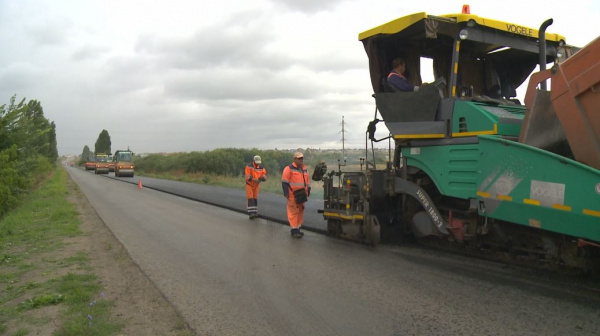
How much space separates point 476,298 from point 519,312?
475mm

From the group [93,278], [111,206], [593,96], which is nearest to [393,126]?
[593,96]

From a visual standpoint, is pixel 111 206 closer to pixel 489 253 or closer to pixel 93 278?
pixel 93 278

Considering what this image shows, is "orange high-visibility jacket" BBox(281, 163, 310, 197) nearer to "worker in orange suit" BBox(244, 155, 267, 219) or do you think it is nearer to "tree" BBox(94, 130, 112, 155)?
"worker in orange suit" BBox(244, 155, 267, 219)

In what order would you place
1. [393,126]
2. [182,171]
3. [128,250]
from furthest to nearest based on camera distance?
1. [182,171]
2. [128,250]
3. [393,126]

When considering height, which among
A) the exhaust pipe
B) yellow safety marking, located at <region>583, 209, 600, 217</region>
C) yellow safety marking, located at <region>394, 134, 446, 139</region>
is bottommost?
yellow safety marking, located at <region>583, 209, 600, 217</region>

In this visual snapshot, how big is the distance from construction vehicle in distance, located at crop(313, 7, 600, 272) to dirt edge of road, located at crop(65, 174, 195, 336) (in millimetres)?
3470

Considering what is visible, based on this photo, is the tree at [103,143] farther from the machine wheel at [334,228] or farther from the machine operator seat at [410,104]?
the machine operator seat at [410,104]

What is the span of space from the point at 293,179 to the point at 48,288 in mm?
4462

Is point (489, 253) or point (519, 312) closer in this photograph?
point (519, 312)

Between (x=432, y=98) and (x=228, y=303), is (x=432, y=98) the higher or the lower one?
the higher one

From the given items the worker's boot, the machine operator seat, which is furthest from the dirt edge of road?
the machine operator seat

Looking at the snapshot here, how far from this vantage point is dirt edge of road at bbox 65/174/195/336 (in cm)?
389

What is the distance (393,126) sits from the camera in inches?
258

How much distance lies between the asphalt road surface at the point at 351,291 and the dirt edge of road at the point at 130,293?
142mm
